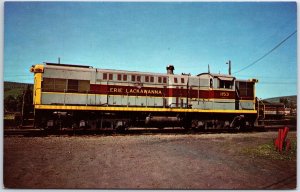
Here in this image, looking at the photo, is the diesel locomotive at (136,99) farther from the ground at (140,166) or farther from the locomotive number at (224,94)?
the ground at (140,166)

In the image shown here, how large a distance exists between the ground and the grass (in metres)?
0.02

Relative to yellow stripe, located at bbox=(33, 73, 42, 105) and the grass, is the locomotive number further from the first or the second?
yellow stripe, located at bbox=(33, 73, 42, 105)

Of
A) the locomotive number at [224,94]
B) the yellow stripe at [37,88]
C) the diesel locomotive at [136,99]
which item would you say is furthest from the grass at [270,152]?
the yellow stripe at [37,88]

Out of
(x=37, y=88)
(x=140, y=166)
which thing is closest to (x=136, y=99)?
(x=37, y=88)

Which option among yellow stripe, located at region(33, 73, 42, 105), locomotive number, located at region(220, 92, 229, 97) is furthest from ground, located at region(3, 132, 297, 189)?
locomotive number, located at region(220, 92, 229, 97)

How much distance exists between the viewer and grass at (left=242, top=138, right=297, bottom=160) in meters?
5.61

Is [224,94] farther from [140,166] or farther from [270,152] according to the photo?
[140,166]

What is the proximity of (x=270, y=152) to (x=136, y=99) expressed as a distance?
440 cm

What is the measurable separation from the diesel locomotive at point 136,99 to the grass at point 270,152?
2.96 metres

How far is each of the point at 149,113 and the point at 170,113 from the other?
0.74 metres

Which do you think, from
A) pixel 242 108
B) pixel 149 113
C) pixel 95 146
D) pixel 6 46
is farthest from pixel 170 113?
pixel 6 46

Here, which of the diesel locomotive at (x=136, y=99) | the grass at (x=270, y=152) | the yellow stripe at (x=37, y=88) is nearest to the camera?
the grass at (x=270, y=152)

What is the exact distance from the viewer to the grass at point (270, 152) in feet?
18.4

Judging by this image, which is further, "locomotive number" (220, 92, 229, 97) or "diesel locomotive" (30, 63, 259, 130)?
"locomotive number" (220, 92, 229, 97)
